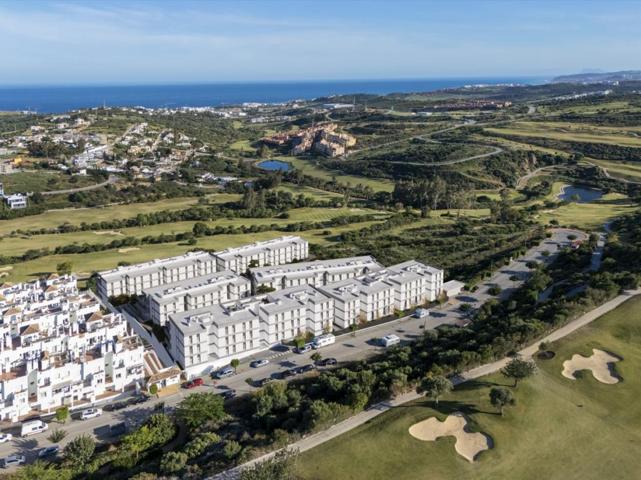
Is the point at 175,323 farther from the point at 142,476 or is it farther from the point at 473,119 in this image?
the point at 473,119

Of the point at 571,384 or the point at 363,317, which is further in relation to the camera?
the point at 363,317

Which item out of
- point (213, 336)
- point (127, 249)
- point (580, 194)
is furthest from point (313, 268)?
point (580, 194)

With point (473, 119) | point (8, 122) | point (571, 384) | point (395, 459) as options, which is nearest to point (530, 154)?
point (473, 119)

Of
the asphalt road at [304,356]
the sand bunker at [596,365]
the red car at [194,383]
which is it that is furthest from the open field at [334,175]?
the red car at [194,383]

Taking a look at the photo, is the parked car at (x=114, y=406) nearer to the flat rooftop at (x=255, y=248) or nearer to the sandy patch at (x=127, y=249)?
the flat rooftop at (x=255, y=248)

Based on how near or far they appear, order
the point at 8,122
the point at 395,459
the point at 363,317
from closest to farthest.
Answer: the point at 395,459, the point at 363,317, the point at 8,122

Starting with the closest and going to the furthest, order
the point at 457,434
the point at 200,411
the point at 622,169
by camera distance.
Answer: the point at 457,434, the point at 200,411, the point at 622,169

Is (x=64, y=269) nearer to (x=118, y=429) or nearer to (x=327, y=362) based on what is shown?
(x=118, y=429)
